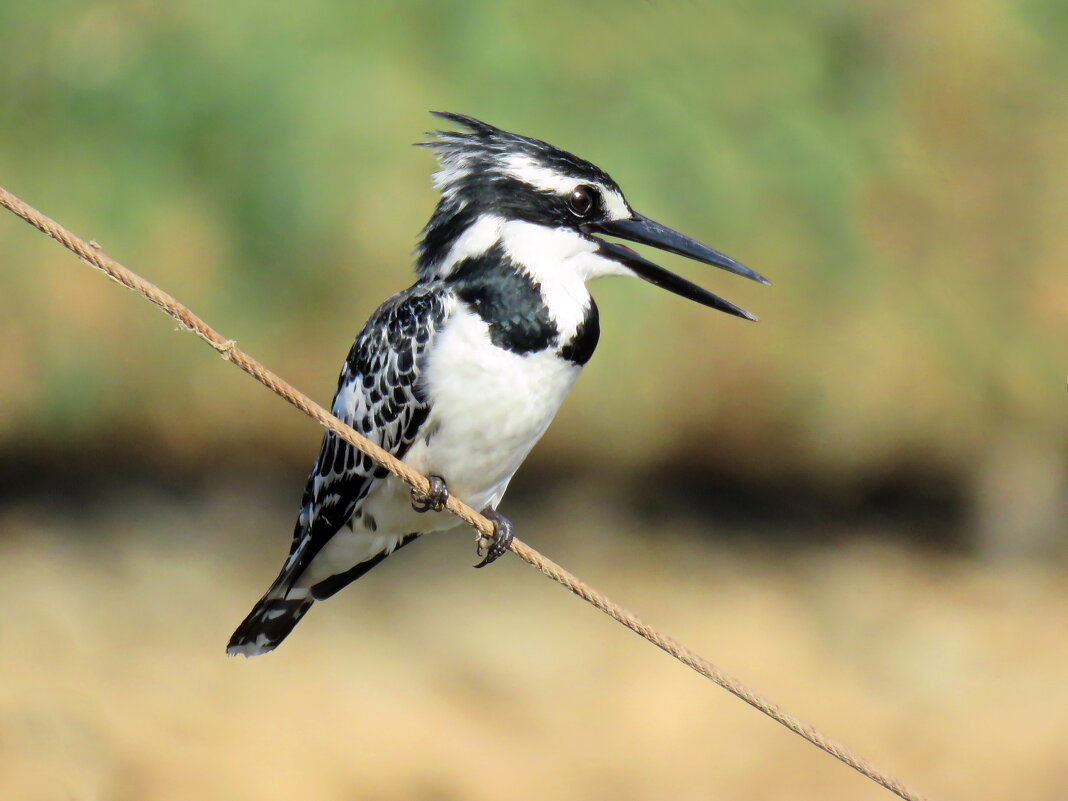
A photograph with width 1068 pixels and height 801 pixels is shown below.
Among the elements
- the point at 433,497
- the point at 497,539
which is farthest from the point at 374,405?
the point at 497,539

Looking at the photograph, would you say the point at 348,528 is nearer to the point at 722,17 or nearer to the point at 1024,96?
the point at 722,17

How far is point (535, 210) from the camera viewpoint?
86.4 inches

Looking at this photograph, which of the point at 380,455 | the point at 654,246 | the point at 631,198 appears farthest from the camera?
the point at 631,198

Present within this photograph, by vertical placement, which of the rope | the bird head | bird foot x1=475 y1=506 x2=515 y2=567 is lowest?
bird foot x1=475 y1=506 x2=515 y2=567

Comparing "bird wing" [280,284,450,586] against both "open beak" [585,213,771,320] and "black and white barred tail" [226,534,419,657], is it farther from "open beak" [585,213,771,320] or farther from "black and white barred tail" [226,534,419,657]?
"open beak" [585,213,771,320]

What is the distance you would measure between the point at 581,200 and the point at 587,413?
2763 millimetres

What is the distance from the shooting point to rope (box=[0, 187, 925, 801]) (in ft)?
5.15

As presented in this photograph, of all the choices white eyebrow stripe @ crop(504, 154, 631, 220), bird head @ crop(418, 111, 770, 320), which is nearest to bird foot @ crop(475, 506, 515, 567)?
bird head @ crop(418, 111, 770, 320)

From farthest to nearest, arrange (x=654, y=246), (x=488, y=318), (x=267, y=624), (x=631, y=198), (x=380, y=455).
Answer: (x=631, y=198), (x=267, y=624), (x=654, y=246), (x=488, y=318), (x=380, y=455)

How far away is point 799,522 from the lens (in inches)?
216

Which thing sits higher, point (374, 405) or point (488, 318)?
point (488, 318)

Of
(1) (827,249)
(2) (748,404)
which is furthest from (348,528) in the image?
(1) (827,249)

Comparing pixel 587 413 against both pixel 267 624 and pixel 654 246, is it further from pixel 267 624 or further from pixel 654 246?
pixel 654 246

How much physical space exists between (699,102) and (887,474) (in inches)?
63.4
